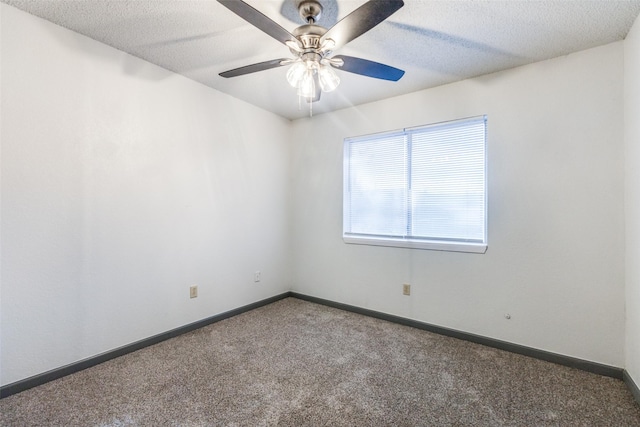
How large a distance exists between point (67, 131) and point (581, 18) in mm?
3351

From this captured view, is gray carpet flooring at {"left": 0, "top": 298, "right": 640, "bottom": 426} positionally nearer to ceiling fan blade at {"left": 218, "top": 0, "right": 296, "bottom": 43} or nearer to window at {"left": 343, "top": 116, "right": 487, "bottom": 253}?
window at {"left": 343, "top": 116, "right": 487, "bottom": 253}

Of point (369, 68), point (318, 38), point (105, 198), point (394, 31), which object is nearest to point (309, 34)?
point (318, 38)

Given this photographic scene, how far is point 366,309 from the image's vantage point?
126 inches

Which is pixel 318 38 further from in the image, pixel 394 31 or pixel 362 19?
pixel 394 31

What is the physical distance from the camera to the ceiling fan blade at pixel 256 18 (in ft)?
3.94

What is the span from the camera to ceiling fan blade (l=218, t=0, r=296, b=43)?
120 cm

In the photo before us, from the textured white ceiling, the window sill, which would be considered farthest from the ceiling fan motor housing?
the window sill

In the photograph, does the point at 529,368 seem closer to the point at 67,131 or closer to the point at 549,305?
the point at 549,305

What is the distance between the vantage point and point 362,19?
4.26ft

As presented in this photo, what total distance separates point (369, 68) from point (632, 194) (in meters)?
1.85

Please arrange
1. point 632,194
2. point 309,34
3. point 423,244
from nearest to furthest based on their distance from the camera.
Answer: point 309,34 → point 632,194 → point 423,244

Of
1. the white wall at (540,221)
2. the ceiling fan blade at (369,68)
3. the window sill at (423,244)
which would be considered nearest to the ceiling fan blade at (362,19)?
the ceiling fan blade at (369,68)

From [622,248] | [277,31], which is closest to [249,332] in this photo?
[277,31]

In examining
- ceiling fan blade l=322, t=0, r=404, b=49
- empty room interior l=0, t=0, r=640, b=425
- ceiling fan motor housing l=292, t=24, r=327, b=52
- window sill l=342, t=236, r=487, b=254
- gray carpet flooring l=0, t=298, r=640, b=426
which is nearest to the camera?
ceiling fan blade l=322, t=0, r=404, b=49
